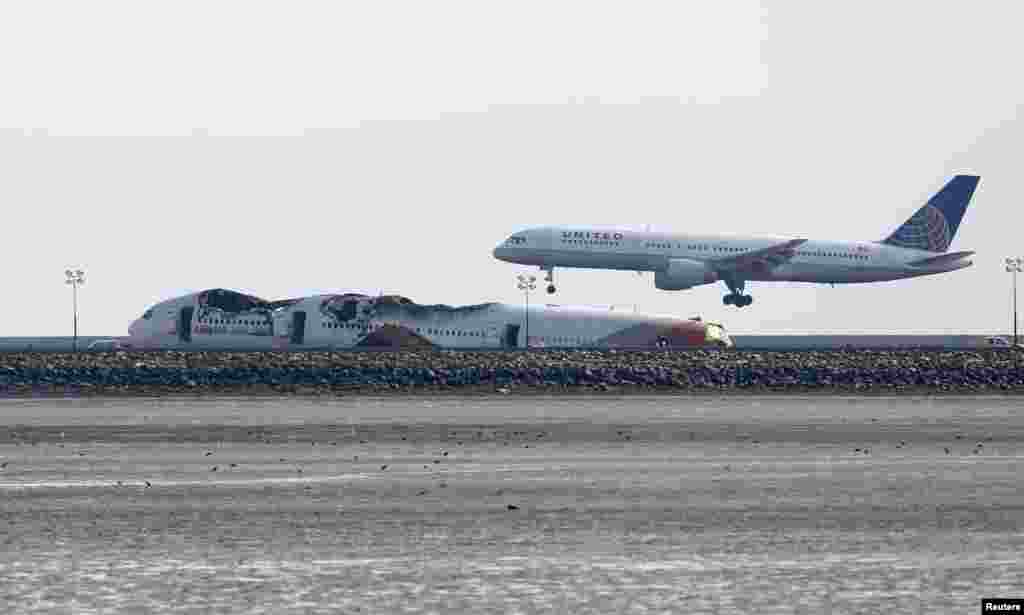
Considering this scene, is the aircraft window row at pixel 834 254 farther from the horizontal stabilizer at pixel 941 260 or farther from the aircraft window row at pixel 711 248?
the aircraft window row at pixel 711 248

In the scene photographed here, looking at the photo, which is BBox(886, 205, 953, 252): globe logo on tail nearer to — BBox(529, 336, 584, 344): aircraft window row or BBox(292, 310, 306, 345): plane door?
BBox(529, 336, 584, 344): aircraft window row

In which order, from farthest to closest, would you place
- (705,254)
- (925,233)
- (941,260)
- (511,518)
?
(925,233), (941,260), (705,254), (511,518)

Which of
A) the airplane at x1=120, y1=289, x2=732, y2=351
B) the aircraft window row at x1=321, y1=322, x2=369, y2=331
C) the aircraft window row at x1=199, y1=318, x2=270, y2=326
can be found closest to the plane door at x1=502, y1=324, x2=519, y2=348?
the airplane at x1=120, y1=289, x2=732, y2=351

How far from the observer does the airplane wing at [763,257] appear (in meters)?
179

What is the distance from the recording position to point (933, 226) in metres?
192

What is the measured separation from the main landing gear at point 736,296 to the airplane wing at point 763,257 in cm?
252

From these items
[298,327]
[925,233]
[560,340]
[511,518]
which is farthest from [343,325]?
[511,518]

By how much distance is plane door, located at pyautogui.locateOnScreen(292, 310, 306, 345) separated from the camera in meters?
144

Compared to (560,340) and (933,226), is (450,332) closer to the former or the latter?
(560,340)

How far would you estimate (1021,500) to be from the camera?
39844 millimetres

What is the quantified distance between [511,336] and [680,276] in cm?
3207

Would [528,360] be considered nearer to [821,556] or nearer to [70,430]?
[70,430]

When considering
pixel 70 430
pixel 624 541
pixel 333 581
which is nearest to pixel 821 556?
pixel 624 541

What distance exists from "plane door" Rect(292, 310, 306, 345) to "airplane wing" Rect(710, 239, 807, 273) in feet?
155
